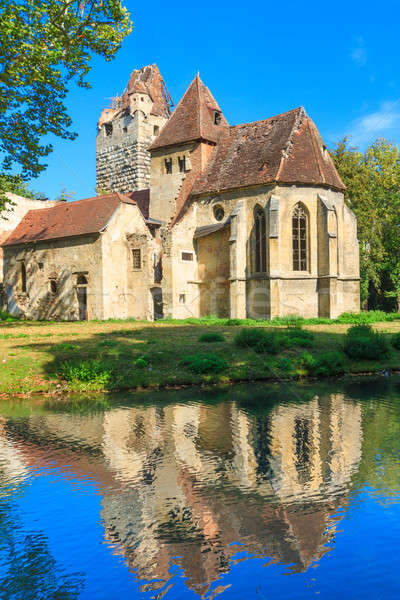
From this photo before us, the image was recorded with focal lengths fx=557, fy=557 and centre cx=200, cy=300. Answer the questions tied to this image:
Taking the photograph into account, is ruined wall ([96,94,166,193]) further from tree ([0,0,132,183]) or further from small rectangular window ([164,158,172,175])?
tree ([0,0,132,183])

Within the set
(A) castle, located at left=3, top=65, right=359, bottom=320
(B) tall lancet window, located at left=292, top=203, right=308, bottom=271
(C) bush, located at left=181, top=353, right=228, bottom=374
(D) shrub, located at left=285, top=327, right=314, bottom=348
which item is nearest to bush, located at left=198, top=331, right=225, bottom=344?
(D) shrub, located at left=285, top=327, right=314, bottom=348

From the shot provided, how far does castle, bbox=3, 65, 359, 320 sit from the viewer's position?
36594 mm

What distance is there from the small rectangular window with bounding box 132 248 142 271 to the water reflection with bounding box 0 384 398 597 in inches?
1043

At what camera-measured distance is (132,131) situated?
61000 mm

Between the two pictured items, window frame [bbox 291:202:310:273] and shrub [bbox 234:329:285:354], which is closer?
shrub [bbox 234:329:285:354]

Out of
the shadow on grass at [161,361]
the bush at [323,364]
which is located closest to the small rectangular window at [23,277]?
the shadow on grass at [161,361]

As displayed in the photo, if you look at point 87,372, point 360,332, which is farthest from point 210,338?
point 87,372

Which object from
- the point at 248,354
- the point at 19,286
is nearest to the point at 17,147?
the point at 248,354

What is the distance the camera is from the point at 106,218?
1577 inches

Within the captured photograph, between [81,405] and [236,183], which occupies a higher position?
[236,183]

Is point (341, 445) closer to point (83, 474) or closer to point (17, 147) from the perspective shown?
point (83, 474)

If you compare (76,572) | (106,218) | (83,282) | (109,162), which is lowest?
(76,572)

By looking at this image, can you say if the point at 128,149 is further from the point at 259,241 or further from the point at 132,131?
the point at 259,241

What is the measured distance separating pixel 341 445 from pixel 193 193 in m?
32.6
